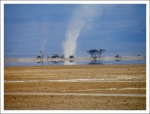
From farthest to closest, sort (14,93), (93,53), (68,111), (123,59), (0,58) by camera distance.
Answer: (93,53)
(123,59)
(14,93)
(0,58)
(68,111)

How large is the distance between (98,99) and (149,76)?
6.57ft

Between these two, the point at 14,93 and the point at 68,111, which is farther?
the point at 14,93

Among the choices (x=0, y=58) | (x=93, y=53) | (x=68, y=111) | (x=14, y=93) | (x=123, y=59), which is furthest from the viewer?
(x=93, y=53)

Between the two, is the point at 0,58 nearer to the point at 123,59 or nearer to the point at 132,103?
the point at 132,103

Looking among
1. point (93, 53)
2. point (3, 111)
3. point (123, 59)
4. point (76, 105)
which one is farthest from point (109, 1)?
point (93, 53)

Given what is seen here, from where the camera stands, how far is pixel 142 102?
12.3 meters

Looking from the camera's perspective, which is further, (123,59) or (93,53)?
(93,53)

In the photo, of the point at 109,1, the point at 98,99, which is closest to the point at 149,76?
the point at 98,99

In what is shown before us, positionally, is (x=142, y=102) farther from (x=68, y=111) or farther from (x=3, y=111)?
(x=3, y=111)

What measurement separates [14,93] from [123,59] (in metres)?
22.0

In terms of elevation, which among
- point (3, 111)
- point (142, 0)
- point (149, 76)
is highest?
point (142, 0)

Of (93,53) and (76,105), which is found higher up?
(93,53)

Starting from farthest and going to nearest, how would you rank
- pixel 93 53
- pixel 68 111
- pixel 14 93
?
pixel 93 53, pixel 14 93, pixel 68 111

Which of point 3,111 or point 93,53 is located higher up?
point 93,53
